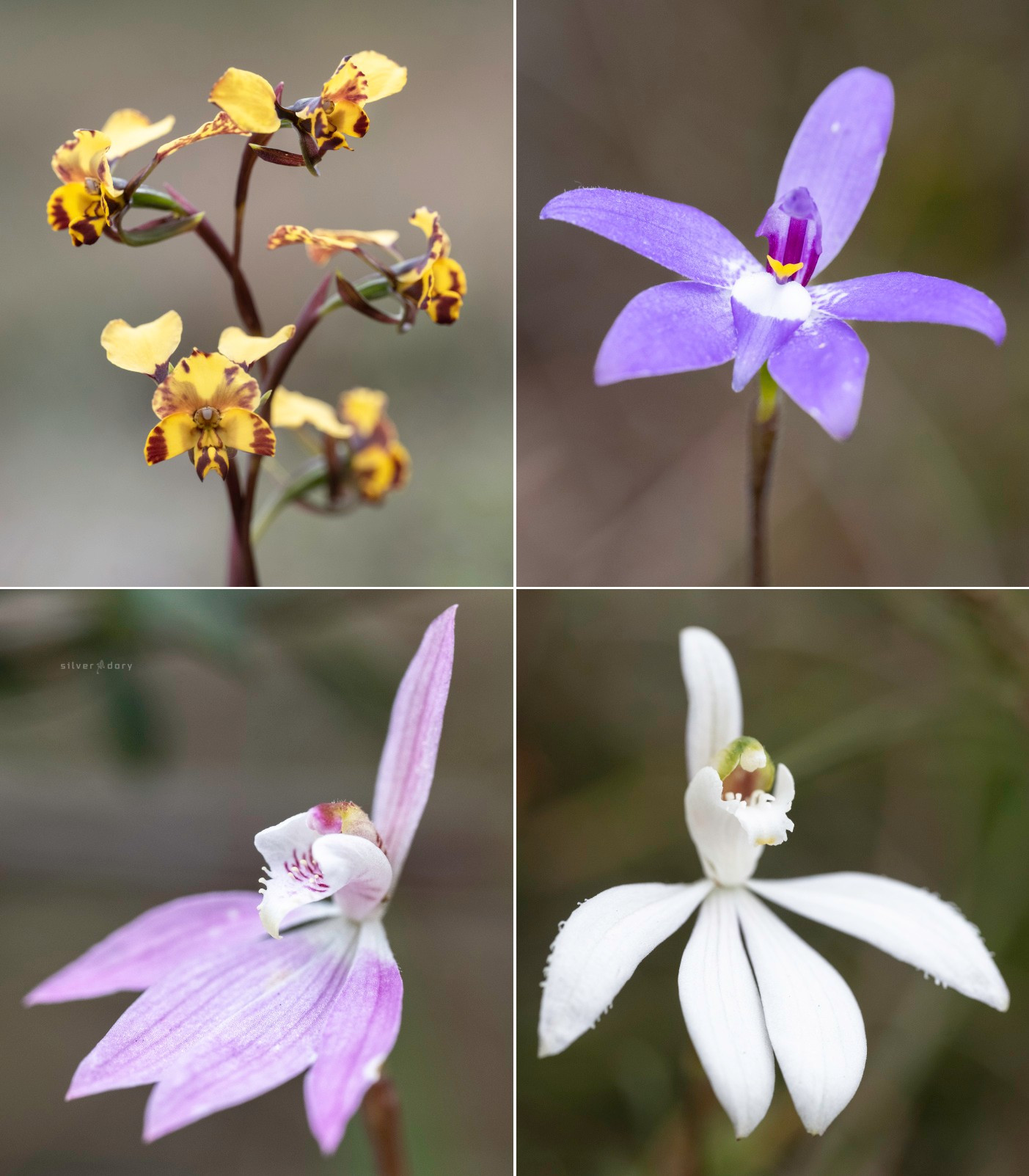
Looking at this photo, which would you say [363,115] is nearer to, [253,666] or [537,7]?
[253,666]

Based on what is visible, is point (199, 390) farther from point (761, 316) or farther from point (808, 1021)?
point (808, 1021)

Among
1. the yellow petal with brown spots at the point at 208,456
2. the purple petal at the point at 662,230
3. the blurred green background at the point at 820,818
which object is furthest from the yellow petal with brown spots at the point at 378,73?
the blurred green background at the point at 820,818

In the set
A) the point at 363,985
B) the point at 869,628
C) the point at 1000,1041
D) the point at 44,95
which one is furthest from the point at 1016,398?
the point at 44,95

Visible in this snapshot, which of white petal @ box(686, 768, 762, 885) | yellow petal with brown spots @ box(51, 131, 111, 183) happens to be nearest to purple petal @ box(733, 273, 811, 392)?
white petal @ box(686, 768, 762, 885)

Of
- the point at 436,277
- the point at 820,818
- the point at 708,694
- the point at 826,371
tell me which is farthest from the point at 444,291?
the point at 820,818

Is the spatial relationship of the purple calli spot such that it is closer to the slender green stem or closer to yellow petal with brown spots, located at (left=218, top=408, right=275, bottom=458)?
the slender green stem

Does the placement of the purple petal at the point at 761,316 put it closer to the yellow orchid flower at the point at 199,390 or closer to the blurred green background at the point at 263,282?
the yellow orchid flower at the point at 199,390
